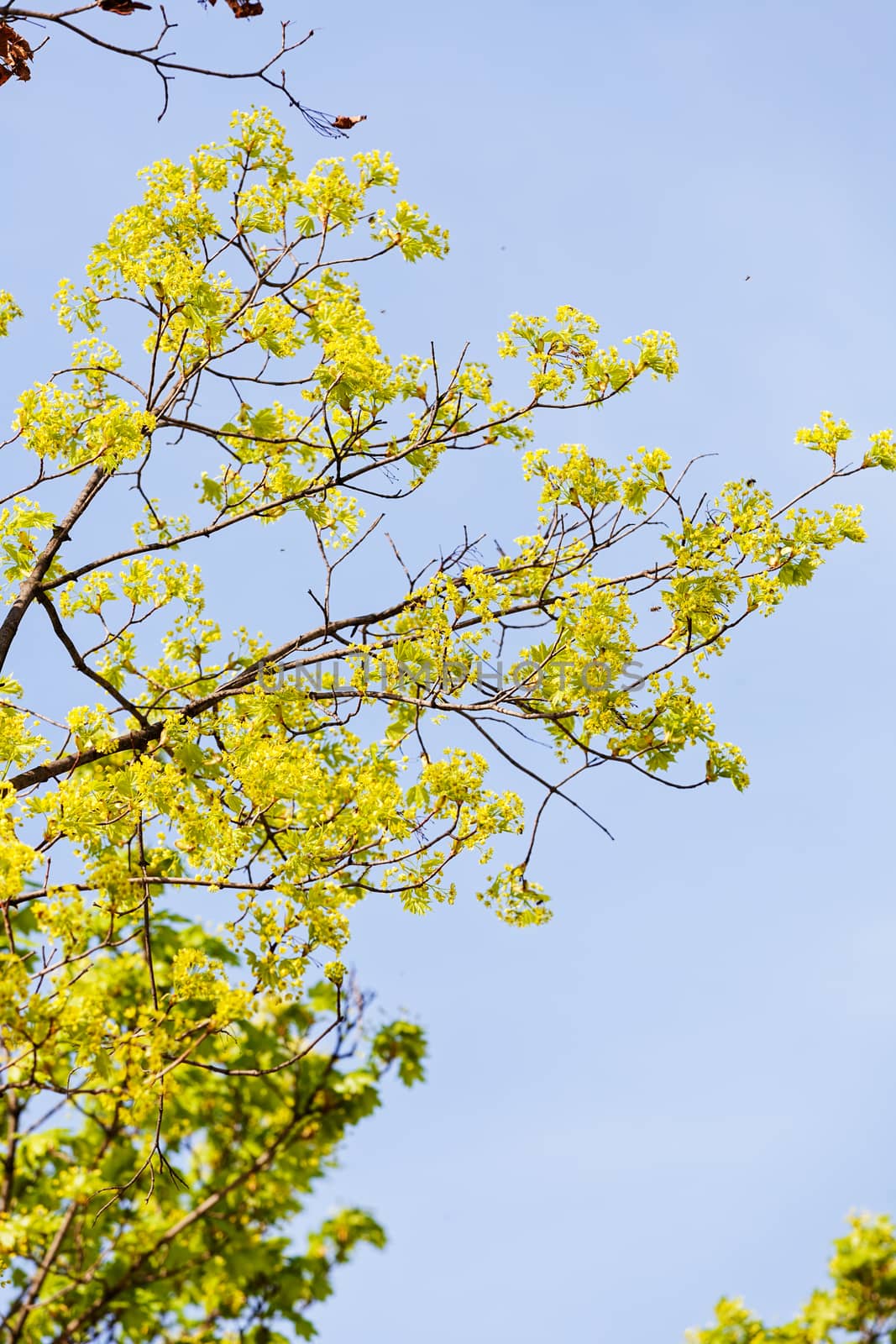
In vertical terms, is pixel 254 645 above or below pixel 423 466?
below

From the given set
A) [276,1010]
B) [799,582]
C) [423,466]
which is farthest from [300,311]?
[276,1010]

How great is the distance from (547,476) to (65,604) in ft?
9.91

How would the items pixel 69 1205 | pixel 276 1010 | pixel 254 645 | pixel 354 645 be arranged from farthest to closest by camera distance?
pixel 276 1010 → pixel 69 1205 → pixel 254 645 → pixel 354 645

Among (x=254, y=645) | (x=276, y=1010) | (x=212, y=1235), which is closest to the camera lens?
(x=254, y=645)

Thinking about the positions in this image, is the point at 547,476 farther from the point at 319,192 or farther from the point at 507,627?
the point at 319,192

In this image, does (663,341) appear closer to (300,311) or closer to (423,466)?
(423,466)

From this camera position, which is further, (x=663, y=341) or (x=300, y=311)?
(x=300, y=311)

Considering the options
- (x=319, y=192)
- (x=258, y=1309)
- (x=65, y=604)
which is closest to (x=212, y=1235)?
(x=258, y=1309)

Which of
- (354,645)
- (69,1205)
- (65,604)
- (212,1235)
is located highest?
(354,645)

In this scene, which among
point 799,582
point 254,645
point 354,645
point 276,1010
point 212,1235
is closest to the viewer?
point 799,582

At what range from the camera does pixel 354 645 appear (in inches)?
275

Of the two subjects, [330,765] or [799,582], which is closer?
[799,582]

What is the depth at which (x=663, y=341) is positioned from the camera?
6.88m

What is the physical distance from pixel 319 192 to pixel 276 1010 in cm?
741
